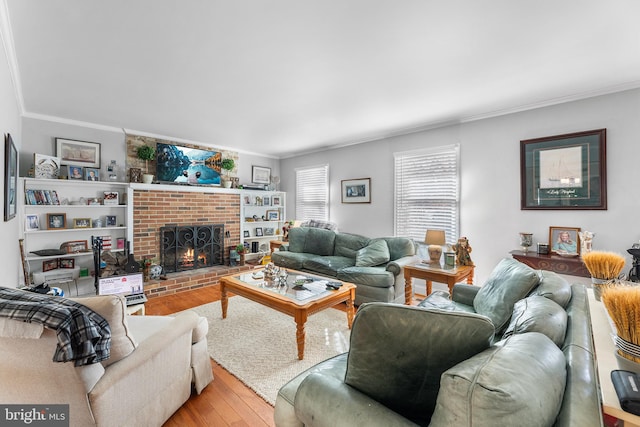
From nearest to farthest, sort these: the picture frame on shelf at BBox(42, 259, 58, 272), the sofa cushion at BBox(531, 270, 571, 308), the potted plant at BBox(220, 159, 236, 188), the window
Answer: the sofa cushion at BBox(531, 270, 571, 308) < the picture frame on shelf at BBox(42, 259, 58, 272) < the potted plant at BBox(220, 159, 236, 188) < the window

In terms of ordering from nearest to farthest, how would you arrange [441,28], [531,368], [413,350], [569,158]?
[531,368], [413,350], [441,28], [569,158]

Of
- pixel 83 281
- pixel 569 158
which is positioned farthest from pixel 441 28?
pixel 83 281

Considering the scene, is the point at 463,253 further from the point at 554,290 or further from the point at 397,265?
the point at 554,290

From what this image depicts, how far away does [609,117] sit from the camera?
2781mm

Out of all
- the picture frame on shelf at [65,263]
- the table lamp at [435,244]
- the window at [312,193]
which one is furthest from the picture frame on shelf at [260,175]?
the table lamp at [435,244]

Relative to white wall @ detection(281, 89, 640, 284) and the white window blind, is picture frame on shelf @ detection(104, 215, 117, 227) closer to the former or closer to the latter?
white wall @ detection(281, 89, 640, 284)

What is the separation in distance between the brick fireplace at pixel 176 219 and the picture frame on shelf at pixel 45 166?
877 mm

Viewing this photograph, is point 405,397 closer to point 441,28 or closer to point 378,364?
point 378,364

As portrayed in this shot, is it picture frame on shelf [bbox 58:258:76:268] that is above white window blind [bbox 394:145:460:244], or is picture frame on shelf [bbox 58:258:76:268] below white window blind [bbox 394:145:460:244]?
below

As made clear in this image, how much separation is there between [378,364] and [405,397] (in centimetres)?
14

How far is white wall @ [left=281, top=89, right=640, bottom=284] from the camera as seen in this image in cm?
271

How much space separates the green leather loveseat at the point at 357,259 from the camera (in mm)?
3297

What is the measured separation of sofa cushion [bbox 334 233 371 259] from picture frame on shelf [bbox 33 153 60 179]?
4101 millimetres

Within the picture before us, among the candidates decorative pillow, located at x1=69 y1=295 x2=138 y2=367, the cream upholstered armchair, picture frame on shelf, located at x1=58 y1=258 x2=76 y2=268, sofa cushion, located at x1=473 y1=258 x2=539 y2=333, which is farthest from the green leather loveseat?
picture frame on shelf, located at x1=58 y1=258 x2=76 y2=268
